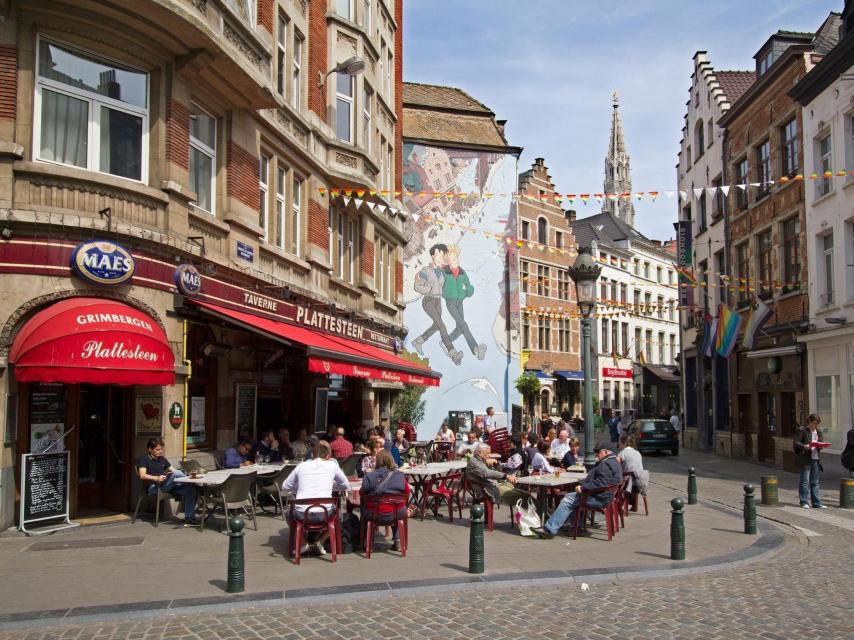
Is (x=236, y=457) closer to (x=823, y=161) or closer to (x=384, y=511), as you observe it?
(x=384, y=511)

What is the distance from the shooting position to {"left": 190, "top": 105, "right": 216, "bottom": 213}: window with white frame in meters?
13.3

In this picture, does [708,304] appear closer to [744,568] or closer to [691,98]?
[691,98]

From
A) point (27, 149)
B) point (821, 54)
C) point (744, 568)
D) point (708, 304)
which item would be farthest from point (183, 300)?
point (708, 304)

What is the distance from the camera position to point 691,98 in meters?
35.5

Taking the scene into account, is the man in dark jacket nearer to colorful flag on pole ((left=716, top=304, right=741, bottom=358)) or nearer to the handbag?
the handbag

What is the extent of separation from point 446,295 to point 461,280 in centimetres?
110

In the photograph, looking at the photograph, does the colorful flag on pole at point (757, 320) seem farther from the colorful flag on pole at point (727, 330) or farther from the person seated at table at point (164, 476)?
the person seated at table at point (164, 476)

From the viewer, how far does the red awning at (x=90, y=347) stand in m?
9.73

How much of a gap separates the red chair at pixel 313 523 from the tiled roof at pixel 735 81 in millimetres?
28459

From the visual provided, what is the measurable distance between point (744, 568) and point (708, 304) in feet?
80.7

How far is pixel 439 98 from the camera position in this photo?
140 feet

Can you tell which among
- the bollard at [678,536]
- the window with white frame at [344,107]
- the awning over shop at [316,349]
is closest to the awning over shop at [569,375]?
the window with white frame at [344,107]

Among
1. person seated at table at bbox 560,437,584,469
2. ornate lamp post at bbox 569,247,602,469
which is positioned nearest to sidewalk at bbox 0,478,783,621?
ornate lamp post at bbox 569,247,602,469

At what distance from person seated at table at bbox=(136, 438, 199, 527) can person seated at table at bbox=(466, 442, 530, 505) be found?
3.77 metres
